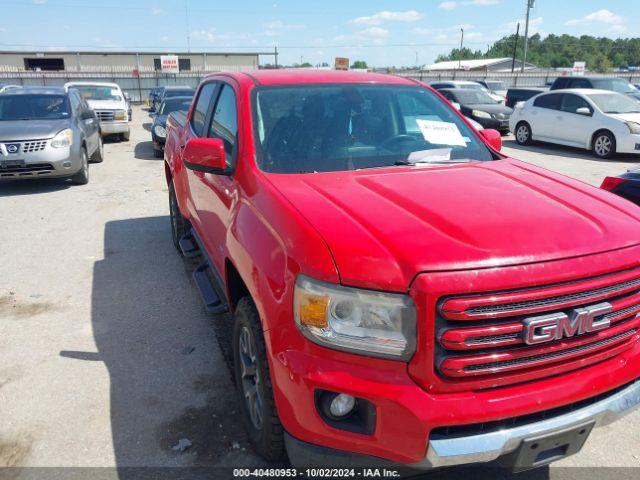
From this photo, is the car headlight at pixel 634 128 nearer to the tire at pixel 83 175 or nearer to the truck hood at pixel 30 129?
the tire at pixel 83 175

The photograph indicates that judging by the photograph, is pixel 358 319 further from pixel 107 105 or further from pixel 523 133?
pixel 107 105

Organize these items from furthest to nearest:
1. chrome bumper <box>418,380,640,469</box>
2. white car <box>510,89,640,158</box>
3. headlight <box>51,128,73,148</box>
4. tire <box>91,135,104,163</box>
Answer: white car <box>510,89,640,158</box> → tire <box>91,135,104,163</box> → headlight <box>51,128,73,148</box> → chrome bumper <box>418,380,640,469</box>

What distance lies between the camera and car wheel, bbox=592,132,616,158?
12617mm

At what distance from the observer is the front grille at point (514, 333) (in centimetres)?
197

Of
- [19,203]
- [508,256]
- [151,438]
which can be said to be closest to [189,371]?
[151,438]

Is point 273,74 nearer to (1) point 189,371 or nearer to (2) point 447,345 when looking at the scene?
(1) point 189,371

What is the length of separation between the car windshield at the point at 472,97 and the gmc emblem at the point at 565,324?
16.7m

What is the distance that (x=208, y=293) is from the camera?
3.65 metres

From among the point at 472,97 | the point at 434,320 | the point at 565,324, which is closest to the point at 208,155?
the point at 434,320

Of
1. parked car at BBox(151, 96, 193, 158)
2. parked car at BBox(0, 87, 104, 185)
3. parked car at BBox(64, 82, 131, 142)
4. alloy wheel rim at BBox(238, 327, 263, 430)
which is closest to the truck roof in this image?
alloy wheel rim at BBox(238, 327, 263, 430)

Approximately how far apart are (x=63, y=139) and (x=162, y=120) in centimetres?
400

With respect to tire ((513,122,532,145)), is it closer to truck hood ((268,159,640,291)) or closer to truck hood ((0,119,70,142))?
truck hood ((0,119,70,142))

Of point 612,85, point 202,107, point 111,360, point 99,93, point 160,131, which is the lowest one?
point 111,360

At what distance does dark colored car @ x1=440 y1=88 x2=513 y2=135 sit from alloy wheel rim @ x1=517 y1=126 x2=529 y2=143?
125 cm
